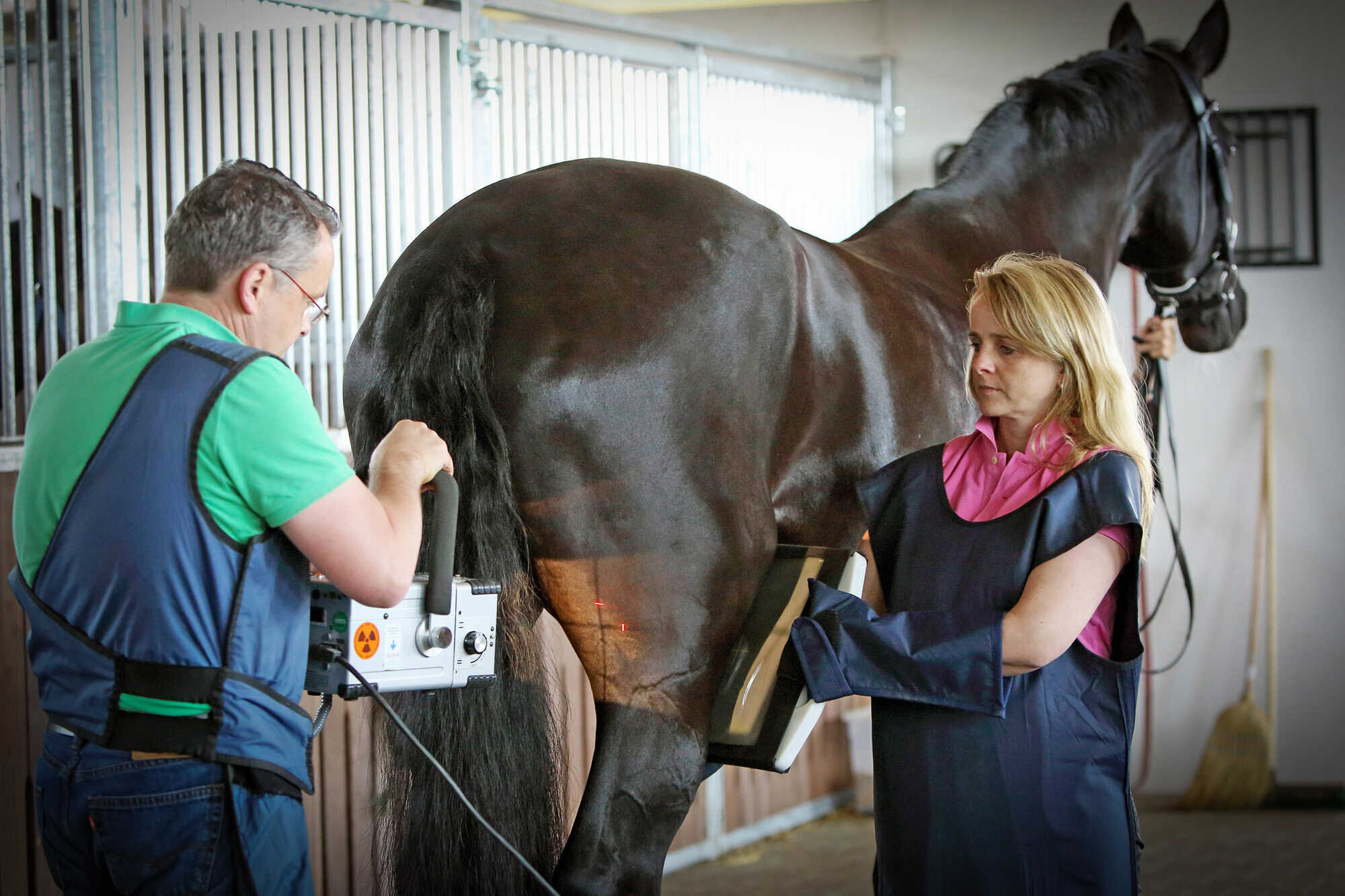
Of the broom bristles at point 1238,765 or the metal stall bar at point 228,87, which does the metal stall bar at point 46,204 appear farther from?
the broom bristles at point 1238,765

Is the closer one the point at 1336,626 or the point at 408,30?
the point at 408,30

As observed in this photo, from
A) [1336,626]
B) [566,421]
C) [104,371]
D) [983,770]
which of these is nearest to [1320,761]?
[1336,626]

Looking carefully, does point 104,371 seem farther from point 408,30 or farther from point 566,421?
point 408,30

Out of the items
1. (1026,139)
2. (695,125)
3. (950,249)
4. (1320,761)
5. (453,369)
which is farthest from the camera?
(1320,761)

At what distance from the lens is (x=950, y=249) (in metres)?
2.42

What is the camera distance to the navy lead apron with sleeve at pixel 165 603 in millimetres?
1024

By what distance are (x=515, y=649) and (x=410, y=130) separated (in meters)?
1.85

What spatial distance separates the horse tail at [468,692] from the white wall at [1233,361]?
3339 mm

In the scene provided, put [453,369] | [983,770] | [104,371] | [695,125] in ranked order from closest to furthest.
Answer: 1. [104,371]
2. [983,770]
3. [453,369]
4. [695,125]

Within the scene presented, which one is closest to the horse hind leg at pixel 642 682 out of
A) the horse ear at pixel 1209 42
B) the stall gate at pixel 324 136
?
the stall gate at pixel 324 136

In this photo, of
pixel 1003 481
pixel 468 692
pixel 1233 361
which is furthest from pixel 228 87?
pixel 1233 361

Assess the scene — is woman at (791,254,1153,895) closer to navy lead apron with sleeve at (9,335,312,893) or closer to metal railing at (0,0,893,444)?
navy lead apron with sleeve at (9,335,312,893)

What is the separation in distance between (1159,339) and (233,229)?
2512 mm

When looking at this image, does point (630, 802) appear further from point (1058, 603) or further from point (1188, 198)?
point (1188, 198)
